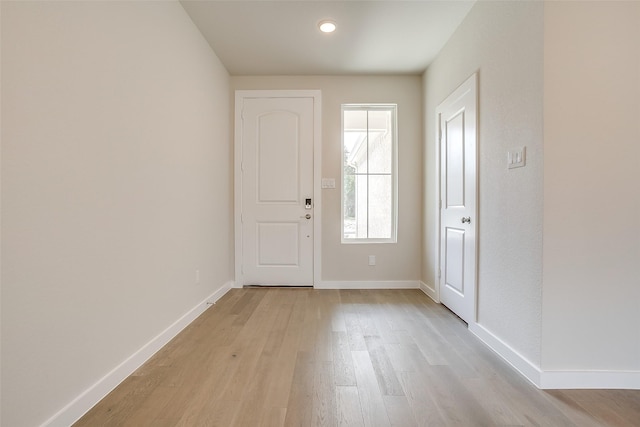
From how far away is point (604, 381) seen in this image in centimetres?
164

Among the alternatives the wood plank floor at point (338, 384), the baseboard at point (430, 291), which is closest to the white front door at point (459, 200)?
the baseboard at point (430, 291)

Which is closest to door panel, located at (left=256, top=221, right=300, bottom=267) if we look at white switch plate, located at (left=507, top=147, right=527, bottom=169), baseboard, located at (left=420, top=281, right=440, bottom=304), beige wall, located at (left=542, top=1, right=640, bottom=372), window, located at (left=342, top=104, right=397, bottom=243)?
window, located at (left=342, top=104, right=397, bottom=243)

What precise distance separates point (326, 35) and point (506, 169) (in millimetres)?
1953

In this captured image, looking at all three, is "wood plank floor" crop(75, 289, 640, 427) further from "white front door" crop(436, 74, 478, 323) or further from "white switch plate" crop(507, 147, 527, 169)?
"white switch plate" crop(507, 147, 527, 169)

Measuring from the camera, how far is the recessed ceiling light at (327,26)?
8.67ft

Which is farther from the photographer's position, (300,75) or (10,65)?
(300,75)

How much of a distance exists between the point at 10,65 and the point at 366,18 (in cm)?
236

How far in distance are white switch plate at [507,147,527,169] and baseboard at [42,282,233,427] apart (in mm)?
2530

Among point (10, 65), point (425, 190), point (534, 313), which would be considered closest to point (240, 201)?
point (425, 190)

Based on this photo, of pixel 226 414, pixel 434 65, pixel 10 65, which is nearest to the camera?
pixel 10 65

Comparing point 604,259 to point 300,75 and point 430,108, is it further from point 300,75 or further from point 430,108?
point 300,75

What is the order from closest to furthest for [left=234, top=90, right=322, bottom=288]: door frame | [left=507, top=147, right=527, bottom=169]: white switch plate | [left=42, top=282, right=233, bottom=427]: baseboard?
1. [left=42, top=282, right=233, bottom=427]: baseboard
2. [left=507, top=147, right=527, bottom=169]: white switch plate
3. [left=234, top=90, right=322, bottom=288]: door frame

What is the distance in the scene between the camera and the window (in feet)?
12.5

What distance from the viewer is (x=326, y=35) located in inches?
112
